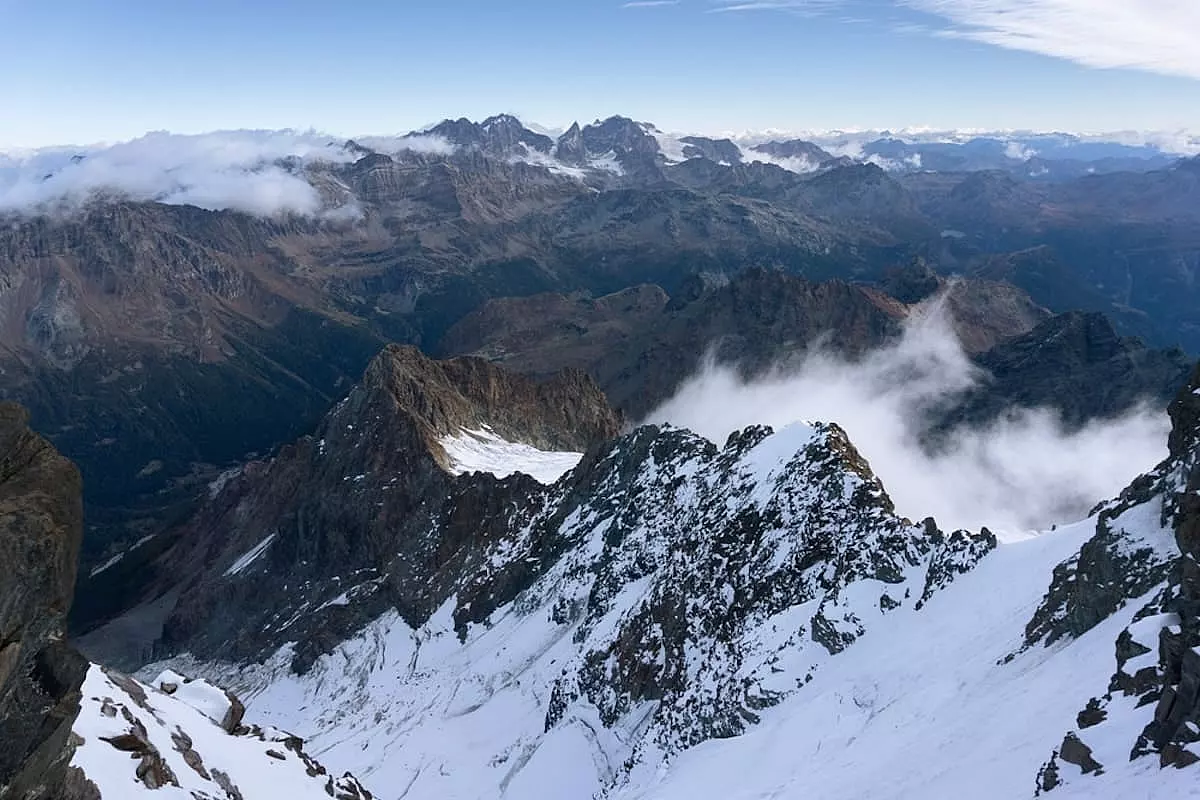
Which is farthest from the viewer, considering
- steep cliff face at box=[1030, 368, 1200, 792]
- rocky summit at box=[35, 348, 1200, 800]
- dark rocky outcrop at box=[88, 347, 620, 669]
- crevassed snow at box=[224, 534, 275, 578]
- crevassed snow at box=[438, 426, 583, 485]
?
crevassed snow at box=[224, 534, 275, 578]

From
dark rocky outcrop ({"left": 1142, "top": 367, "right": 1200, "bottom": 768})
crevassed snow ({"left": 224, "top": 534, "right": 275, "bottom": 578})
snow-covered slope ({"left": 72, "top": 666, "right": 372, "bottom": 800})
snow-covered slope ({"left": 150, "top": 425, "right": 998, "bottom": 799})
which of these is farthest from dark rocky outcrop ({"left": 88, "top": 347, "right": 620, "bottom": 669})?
dark rocky outcrop ({"left": 1142, "top": 367, "right": 1200, "bottom": 768})

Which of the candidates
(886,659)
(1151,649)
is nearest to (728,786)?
(886,659)

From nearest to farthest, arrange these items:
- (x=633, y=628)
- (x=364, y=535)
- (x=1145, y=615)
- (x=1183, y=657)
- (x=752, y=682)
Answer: (x=1183, y=657) < (x=1145, y=615) < (x=752, y=682) < (x=633, y=628) < (x=364, y=535)

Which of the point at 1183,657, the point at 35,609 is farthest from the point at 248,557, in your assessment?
the point at 1183,657

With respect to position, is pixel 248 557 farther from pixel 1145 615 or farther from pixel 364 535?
pixel 1145 615

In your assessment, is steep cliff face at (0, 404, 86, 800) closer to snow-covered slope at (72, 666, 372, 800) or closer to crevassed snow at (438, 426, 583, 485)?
snow-covered slope at (72, 666, 372, 800)

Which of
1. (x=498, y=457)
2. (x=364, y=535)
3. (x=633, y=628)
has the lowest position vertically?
(x=364, y=535)

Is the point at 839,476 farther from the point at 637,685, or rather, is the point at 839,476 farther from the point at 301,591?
the point at 301,591
